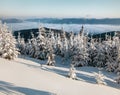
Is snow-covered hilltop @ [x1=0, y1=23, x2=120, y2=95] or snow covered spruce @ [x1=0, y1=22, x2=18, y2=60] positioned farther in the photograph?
snow covered spruce @ [x1=0, y1=22, x2=18, y2=60]

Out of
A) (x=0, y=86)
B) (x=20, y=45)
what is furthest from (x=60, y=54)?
(x=0, y=86)

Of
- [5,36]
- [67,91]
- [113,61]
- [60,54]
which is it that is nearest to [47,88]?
[67,91]

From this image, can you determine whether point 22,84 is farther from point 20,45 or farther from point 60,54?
point 20,45

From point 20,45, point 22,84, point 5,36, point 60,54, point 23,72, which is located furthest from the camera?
point 20,45

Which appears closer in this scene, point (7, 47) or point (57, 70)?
point (7, 47)

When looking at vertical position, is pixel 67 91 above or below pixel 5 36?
below

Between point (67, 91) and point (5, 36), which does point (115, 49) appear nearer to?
point (5, 36)

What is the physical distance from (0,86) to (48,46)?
189 feet

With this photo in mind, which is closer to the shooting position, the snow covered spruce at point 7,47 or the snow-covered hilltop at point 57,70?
the snow-covered hilltop at point 57,70

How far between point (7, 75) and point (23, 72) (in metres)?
5.61

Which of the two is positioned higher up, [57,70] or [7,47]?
[7,47]

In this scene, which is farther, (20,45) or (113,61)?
(20,45)

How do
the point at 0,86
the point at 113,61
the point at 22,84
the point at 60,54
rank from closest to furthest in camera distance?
the point at 0,86
the point at 22,84
the point at 113,61
the point at 60,54

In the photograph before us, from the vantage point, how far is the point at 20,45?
127m
